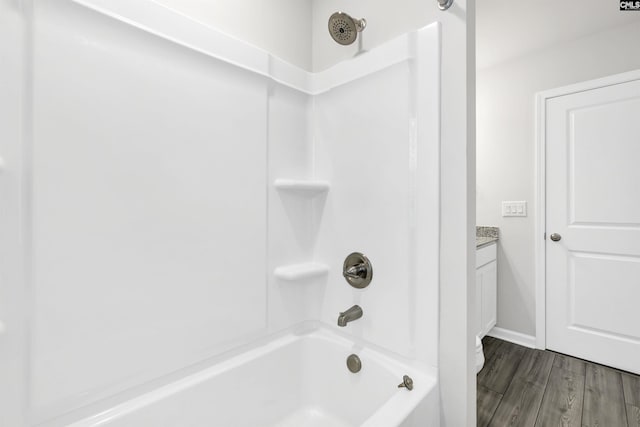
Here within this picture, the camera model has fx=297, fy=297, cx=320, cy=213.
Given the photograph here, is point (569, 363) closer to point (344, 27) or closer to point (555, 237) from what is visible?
point (555, 237)

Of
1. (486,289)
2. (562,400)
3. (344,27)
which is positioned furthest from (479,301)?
(344,27)

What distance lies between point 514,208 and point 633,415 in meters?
1.53

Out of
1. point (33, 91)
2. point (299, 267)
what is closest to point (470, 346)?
point (299, 267)

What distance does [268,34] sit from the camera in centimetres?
142

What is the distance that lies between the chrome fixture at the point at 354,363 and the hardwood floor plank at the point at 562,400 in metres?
1.20

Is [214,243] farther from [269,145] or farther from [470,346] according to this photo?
[470,346]

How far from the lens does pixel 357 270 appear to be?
136 centimetres

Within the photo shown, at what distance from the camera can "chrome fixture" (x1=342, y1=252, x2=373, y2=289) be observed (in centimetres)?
133

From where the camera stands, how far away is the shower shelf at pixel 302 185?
1383 millimetres

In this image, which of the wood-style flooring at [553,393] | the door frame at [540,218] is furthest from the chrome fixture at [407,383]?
the door frame at [540,218]

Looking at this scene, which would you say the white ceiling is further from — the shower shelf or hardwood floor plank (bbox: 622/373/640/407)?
hardwood floor plank (bbox: 622/373/640/407)

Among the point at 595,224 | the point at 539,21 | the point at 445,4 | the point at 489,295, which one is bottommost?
the point at 489,295

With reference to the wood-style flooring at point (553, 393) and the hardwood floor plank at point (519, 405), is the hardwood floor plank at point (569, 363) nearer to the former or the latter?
the wood-style flooring at point (553, 393)

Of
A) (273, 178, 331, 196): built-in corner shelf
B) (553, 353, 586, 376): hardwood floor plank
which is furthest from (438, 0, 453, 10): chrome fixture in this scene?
(553, 353, 586, 376): hardwood floor plank
